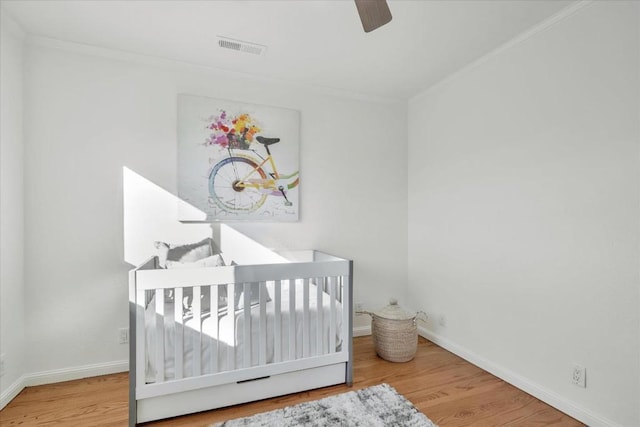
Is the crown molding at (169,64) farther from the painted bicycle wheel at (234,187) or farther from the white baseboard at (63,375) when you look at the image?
the white baseboard at (63,375)

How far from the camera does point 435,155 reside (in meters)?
3.01

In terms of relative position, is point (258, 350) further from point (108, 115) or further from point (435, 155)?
point (435, 155)

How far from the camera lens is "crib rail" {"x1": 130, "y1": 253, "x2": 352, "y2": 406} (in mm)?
1777

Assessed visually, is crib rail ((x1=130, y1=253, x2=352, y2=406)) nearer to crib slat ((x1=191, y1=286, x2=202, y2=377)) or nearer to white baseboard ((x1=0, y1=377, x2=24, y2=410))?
crib slat ((x1=191, y1=286, x2=202, y2=377))

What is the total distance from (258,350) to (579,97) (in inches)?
95.6

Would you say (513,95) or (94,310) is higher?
(513,95)

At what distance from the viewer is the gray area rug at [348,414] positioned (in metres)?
1.77

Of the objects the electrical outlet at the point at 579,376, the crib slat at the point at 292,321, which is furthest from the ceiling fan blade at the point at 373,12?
the electrical outlet at the point at 579,376

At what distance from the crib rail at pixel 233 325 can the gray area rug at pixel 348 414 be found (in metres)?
0.21


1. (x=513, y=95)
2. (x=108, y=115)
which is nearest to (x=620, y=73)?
(x=513, y=95)

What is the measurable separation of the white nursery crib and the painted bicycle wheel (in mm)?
708

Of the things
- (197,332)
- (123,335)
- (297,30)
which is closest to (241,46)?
(297,30)

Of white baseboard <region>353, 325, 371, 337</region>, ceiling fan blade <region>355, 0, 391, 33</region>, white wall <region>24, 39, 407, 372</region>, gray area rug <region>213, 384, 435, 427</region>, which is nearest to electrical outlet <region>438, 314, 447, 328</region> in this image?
white baseboard <region>353, 325, 371, 337</region>

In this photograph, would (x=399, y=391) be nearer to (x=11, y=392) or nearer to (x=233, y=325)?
(x=233, y=325)
